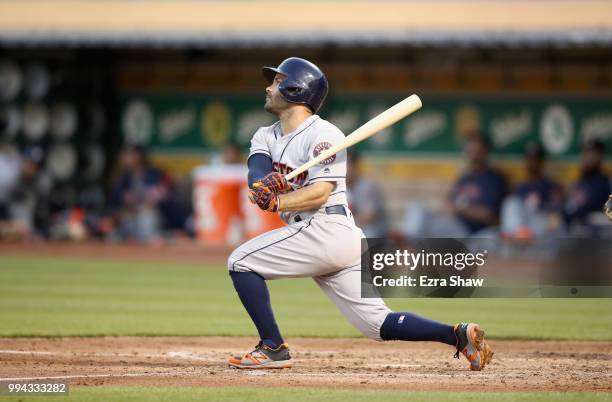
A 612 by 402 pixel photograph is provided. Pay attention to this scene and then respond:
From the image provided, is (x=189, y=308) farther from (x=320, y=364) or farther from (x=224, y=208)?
(x=224, y=208)

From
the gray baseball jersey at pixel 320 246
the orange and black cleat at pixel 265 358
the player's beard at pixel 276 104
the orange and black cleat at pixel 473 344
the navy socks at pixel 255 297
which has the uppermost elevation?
the player's beard at pixel 276 104

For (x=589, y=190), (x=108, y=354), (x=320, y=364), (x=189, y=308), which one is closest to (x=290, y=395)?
(x=320, y=364)

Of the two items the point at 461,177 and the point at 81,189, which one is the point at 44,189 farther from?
the point at 461,177

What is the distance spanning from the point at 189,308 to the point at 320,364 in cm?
365

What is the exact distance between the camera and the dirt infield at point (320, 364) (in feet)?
20.0

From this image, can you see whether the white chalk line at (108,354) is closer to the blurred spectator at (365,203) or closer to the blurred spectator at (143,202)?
the blurred spectator at (365,203)

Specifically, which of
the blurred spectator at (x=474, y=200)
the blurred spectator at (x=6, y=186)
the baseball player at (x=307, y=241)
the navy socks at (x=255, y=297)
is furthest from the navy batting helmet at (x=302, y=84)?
the blurred spectator at (x=6, y=186)

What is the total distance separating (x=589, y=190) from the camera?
14336 millimetres

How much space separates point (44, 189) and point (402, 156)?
5666 mm

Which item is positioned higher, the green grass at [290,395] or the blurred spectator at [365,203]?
the blurred spectator at [365,203]

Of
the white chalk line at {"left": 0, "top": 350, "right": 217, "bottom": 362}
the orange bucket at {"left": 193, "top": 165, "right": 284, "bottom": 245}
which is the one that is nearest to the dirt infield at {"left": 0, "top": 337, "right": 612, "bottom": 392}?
the white chalk line at {"left": 0, "top": 350, "right": 217, "bottom": 362}

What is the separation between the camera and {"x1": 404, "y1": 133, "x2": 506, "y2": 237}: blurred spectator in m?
14.9

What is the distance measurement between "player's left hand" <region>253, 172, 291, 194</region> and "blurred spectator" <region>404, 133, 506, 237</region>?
8.66 m

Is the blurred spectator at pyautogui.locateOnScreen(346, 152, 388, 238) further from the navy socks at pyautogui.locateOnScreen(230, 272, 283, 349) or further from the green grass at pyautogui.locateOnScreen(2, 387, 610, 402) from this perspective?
the green grass at pyautogui.locateOnScreen(2, 387, 610, 402)
